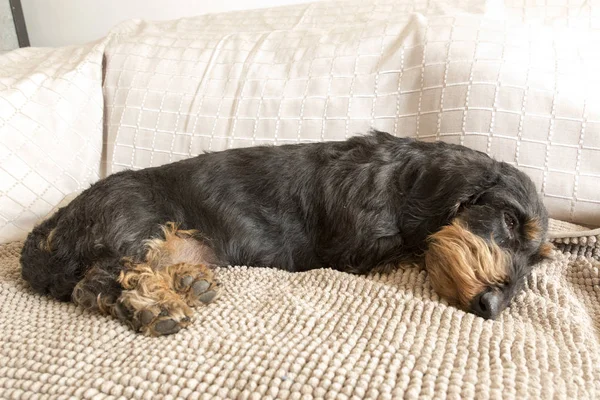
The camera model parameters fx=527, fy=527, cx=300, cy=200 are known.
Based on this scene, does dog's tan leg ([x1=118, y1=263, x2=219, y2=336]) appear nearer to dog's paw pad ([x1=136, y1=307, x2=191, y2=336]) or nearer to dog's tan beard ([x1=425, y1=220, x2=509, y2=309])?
dog's paw pad ([x1=136, y1=307, x2=191, y2=336])

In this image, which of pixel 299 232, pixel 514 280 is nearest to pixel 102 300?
pixel 299 232

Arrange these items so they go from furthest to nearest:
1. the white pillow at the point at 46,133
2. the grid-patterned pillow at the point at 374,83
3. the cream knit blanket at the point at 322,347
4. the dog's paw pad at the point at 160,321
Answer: the white pillow at the point at 46,133 → the grid-patterned pillow at the point at 374,83 → the dog's paw pad at the point at 160,321 → the cream knit blanket at the point at 322,347

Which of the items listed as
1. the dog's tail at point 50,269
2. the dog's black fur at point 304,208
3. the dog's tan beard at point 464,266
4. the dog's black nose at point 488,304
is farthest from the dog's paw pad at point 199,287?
the dog's black nose at point 488,304

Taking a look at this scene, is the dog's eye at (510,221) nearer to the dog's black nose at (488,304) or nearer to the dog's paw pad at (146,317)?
the dog's black nose at (488,304)

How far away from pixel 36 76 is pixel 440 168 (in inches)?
102

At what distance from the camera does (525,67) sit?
2773mm

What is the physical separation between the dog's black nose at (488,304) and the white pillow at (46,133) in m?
2.49

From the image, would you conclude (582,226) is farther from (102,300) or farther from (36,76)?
(36,76)

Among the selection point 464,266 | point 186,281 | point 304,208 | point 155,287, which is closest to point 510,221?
point 464,266

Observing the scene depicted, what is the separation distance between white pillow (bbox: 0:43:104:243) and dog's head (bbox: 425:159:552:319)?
2273mm

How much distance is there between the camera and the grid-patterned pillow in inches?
108

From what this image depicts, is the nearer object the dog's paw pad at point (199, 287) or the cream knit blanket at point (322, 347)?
the cream knit blanket at point (322, 347)

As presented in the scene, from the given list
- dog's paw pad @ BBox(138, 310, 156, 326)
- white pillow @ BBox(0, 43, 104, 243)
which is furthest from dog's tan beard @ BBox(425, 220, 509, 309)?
white pillow @ BBox(0, 43, 104, 243)

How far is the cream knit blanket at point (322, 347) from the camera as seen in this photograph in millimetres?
1438
